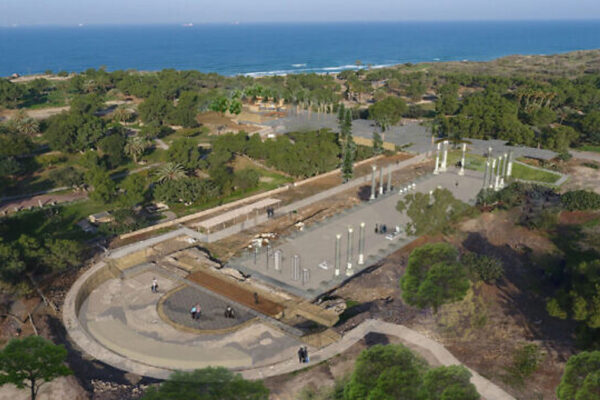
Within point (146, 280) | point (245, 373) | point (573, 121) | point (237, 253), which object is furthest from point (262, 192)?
point (573, 121)

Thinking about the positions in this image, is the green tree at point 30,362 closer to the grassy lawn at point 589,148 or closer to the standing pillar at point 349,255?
the standing pillar at point 349,255

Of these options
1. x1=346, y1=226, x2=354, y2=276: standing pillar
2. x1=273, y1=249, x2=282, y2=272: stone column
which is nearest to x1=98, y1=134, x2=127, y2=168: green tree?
x1=273, y1=249, x2=282, y2=272: stone column

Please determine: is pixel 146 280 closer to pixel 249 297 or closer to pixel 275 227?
pixel 249 297

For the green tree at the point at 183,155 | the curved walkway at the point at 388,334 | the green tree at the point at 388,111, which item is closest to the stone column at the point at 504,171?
the green tree at the point at 388,111

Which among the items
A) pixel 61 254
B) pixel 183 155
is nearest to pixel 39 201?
pixel 183 155

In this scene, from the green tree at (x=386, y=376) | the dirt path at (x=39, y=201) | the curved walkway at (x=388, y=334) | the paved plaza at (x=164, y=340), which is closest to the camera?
the green tree at (x=386, y=376)

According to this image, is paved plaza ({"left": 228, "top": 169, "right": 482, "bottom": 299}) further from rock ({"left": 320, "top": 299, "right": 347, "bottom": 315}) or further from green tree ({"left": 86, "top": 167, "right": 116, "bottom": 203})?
green tree ({"left": 86, "top": 167, "right": 116, "bottom": 203})
